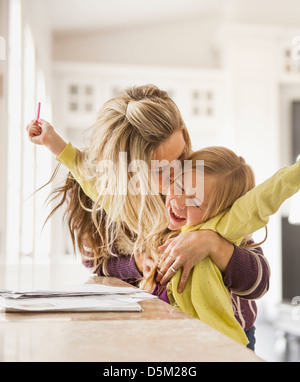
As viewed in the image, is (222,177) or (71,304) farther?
(222,177)

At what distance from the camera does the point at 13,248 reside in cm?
201

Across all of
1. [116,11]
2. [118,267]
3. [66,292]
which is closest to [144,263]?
[118,267]

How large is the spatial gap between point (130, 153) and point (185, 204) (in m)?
0.13

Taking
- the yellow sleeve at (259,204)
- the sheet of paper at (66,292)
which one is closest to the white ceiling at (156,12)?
the yellow sleeve at (259,204)

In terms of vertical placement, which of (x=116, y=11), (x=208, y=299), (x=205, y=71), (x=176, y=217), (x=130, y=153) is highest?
(x=116, y=11)

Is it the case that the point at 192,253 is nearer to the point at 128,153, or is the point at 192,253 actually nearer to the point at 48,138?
the point at 128,153

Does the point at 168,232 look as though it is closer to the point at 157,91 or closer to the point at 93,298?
the point at 157,91

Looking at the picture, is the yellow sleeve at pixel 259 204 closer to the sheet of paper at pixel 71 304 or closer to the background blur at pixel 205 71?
the sheet of paper at pixel 71 304

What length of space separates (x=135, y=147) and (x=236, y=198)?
0.65 ft

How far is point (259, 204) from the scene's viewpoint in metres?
0.73

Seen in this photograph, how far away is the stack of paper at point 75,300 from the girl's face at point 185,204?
237 mm

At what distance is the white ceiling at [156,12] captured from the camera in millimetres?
3229

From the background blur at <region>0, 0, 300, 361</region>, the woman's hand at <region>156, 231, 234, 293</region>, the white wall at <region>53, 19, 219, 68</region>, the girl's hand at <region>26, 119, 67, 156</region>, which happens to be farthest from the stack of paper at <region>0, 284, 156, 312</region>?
the white wall at <region>53, 19, 219, 68</region>

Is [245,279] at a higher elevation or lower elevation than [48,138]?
lower
